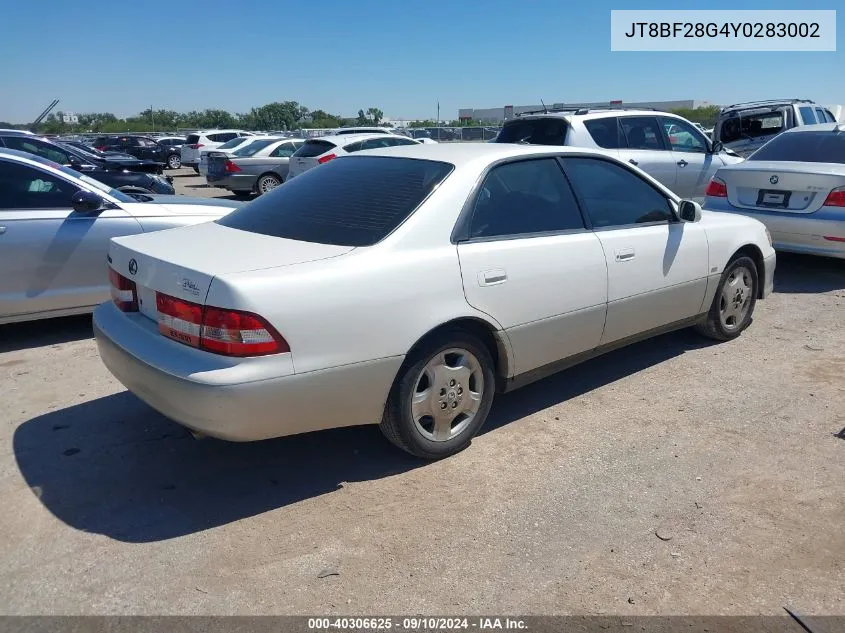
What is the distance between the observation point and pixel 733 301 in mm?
5383

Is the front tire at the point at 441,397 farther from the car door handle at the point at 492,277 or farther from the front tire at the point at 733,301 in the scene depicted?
the front tire at the point at 733,301

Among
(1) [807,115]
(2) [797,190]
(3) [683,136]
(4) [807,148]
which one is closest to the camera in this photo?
(2) [797,190]

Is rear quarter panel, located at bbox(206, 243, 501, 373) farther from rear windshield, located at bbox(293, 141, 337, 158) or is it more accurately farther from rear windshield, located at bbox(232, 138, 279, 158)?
rear windshield, located at bbox(232, 138, 279, 158)

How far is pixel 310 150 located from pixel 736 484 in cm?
1168

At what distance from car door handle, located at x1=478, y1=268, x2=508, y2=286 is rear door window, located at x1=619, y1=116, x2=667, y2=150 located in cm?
638

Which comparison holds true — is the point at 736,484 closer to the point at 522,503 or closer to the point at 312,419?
the point at 522,503

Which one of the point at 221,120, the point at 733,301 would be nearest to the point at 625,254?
the point at 733,301

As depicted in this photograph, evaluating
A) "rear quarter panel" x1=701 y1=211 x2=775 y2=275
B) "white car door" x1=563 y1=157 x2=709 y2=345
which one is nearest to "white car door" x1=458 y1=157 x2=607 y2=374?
"white car door" x1=563 y1=157 x2=709 y2=345

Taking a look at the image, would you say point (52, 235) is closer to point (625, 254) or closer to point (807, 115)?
point (625, 254)

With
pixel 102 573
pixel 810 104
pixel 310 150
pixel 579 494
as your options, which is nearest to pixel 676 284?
pixel 579 494

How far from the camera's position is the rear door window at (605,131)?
8898mm

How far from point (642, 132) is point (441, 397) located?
720cm

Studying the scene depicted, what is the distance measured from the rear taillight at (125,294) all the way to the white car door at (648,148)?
7008mm

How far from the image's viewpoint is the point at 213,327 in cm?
296
